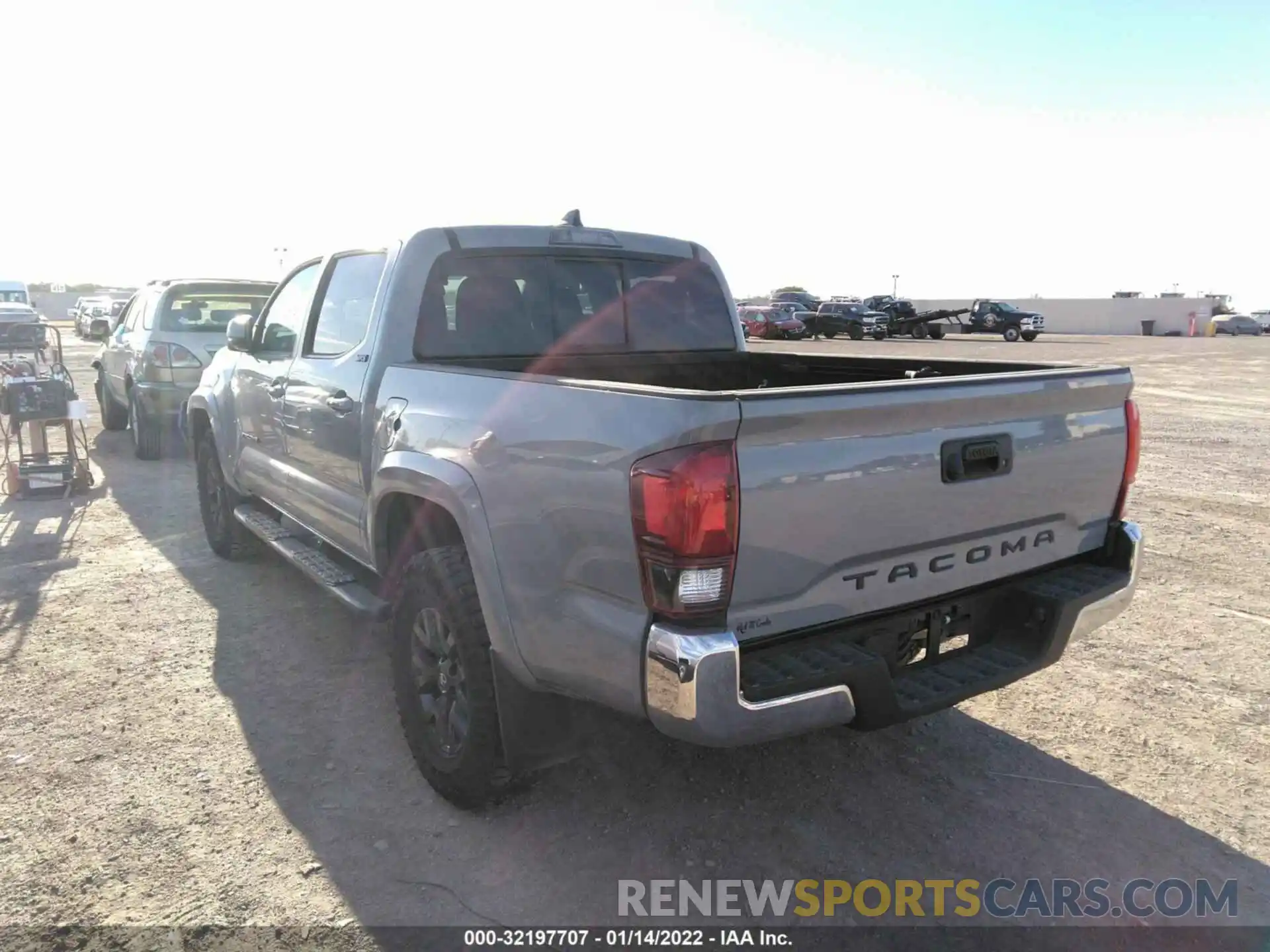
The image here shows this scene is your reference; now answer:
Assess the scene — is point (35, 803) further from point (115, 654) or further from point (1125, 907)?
point (1125, 907)

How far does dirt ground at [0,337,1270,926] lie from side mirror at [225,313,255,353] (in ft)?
5.09

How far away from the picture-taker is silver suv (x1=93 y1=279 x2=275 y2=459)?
984 centimetres

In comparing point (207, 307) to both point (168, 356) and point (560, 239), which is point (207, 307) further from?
point (560, 239)

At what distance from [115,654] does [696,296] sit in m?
3.52

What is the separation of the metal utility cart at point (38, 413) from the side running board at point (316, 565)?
3544mm

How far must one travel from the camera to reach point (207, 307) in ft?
33.3

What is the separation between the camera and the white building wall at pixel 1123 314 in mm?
56906

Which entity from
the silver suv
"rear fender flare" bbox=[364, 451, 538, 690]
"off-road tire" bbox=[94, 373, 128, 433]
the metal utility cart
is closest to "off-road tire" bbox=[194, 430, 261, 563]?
the metal utility cart

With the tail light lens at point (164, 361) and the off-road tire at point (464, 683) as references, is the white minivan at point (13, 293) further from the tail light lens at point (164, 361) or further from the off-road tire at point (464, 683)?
the off-road tire at point (464, 683)

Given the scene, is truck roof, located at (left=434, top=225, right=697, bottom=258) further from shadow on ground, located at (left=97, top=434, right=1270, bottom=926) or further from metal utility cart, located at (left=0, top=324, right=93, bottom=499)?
metal utility cart, located at (left=0, top=324, right=93, bottom=499)

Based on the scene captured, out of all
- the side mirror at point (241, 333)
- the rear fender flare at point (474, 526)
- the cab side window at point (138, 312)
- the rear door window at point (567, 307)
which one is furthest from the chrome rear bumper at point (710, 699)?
the cab side window at point (138, 312)

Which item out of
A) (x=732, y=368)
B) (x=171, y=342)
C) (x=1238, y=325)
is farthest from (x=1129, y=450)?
(x=1238, y=325)

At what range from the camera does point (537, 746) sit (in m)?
3.07

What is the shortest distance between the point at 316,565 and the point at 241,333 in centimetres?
159
